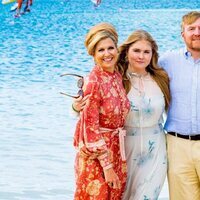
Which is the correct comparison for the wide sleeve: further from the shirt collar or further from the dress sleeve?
the shirt collar

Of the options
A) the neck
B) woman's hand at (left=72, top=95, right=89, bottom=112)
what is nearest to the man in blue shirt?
the neck

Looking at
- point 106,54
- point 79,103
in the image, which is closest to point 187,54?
point 106,54

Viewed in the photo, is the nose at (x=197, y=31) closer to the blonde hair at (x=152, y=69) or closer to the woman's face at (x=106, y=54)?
the blonde hair at (x=152, y=69)

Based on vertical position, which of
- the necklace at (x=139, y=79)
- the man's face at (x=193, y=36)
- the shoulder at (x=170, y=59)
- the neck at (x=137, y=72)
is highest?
the man's face at (x=193, y=36)

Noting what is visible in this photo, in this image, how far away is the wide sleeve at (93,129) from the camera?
2.67 m

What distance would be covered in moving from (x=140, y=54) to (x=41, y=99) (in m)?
6.24

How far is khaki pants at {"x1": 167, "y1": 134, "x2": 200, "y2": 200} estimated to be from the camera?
283 cm

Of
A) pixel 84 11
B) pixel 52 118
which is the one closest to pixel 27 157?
pixel 52 118

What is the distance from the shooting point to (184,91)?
2826 millimetres

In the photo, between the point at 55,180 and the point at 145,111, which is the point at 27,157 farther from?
the point at 145,111

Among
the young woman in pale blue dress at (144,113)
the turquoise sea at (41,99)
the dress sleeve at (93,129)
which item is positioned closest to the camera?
the dress sleeve at (93,129)

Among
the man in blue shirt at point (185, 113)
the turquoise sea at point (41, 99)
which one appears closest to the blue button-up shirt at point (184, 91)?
the man in blue shirt at point (185, 113)

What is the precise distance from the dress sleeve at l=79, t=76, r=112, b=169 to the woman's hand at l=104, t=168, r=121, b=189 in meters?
0.02

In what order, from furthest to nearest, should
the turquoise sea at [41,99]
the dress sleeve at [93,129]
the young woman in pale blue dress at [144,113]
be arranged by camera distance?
the turquoise sea at [41,99] → the young woman in pale blue dress at [144,113] → the dress sleeve at [93,129]
